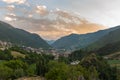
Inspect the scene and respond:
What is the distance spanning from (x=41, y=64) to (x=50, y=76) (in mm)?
43713

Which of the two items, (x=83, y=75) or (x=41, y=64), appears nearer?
(x=83, y=75)

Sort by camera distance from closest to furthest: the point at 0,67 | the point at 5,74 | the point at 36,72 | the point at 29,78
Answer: the point at 29,78 < the point at 5,74 < the point at 0,67 < the point at 36,72

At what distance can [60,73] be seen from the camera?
509 ft

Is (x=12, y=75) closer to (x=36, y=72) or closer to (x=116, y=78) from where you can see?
(x=36, y=72)


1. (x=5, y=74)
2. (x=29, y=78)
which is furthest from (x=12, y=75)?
(x=29, y=78)

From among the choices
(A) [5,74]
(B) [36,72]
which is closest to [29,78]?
(A) [5,74]

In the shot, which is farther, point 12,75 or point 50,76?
point 12,75

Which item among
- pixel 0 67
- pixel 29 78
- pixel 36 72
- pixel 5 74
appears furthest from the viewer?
pixel 36 72

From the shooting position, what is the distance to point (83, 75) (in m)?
168

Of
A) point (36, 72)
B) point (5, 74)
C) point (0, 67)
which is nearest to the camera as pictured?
point (5, 74)

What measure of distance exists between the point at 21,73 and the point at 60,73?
83.5 feet

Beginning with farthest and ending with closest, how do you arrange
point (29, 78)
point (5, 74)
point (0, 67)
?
point (0, 67)
point (5, 74)
point (29, 78)

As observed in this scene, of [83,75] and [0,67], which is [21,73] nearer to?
[0,67]

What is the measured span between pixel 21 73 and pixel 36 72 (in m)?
25.3
